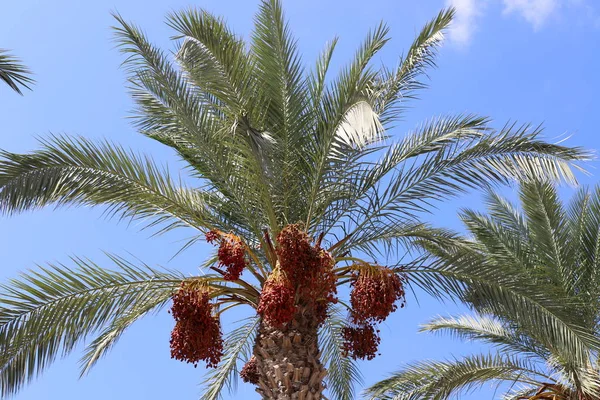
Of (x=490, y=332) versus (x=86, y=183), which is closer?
(x=86, y=183)

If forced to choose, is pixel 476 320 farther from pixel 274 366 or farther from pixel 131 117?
pixel 131 117

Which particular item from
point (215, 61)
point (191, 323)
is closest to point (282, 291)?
point (191, 323)

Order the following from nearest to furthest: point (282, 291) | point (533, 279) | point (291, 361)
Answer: point (282, 291) < point (291, 361) < point (533, 279)

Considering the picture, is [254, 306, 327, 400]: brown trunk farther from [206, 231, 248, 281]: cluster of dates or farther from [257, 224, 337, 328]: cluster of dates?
[206, 231, 248, 281]: cluster of dates

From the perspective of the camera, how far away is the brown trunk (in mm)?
8680

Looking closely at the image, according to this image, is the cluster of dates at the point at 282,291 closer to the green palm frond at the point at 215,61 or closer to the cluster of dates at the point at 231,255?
the cluster of dates at the point at 231,255

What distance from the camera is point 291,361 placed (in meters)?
8.76

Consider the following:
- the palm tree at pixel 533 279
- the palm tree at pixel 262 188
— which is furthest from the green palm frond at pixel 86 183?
the palm tree at pixel 533 279

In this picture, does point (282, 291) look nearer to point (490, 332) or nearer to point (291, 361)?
point (291, 361)

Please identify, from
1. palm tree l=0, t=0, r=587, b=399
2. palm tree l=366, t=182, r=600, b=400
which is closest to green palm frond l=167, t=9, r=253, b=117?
palm tree l=0, t=0, r=587, b=399

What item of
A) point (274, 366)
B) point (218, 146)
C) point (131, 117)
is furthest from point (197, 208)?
point (274, 366)

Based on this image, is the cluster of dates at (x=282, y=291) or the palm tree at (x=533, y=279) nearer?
the cluster of dates at (x=282, y=291)

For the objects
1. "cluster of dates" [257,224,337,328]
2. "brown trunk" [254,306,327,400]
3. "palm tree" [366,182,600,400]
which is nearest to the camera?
"cluster of dates" [257,224,337,328]

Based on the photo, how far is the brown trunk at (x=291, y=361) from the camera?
8680 mm
